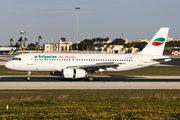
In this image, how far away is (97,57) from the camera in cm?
3878

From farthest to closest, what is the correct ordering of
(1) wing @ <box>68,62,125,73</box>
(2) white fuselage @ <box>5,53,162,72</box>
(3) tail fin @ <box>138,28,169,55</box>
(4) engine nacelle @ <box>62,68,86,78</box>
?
(3) tail fin @ <box>138,28,169,55</box> < (2) white fuselage @ <box>5,53,162,72</box> < (1) wing @ <box>68,62,125,73</box> < (4) engine nacelle @ <box>62,68,86,78</box>

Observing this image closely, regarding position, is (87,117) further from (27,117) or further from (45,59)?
(45,59)

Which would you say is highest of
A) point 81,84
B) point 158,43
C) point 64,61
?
point 158,43

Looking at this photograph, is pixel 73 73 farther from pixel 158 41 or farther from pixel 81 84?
pixel 158 41

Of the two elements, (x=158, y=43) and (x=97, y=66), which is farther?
(x=158, y=43)

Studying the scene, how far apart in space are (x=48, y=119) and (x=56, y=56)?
23.5 m

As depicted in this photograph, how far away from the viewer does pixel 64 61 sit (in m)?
37.4

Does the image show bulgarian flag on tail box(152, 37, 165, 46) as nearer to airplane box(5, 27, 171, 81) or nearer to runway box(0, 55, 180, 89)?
airplane box(5, 27, 171, 81)

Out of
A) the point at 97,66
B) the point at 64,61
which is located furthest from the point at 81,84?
the point at 64,61

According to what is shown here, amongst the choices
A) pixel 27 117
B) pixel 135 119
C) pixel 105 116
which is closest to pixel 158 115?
pixel 135 119

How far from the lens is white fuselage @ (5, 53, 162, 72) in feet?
120

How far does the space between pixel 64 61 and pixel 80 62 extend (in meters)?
2.40

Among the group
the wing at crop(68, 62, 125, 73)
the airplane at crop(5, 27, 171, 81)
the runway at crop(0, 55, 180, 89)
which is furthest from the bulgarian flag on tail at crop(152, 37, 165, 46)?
the wing at crop(68, 62, 125, 73)

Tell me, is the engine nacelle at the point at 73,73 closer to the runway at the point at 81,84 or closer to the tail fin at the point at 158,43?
the runway at the point at 81,84
